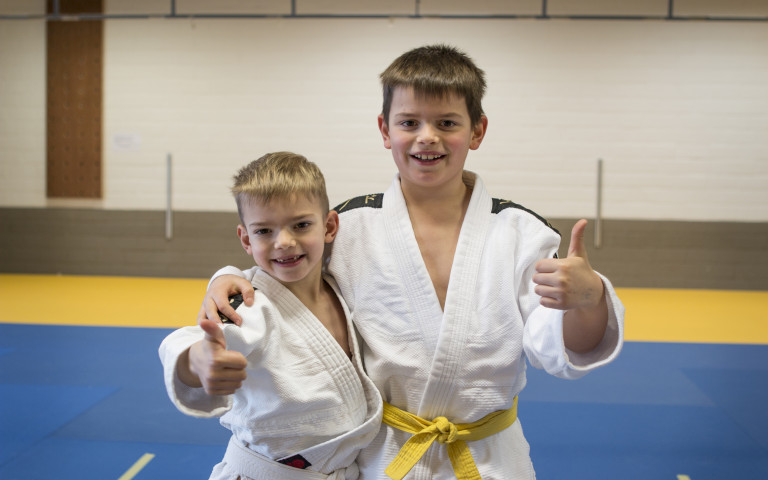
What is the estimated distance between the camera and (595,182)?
7676 mm

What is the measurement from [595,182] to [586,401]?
4636mm

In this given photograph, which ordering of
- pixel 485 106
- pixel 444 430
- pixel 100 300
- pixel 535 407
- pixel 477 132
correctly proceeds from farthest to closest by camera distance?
pixel 485 106 < pixel 100 300 < pixel 535 407 < pixel 477 132 < pixel 444 430

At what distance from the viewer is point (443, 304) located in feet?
5.33

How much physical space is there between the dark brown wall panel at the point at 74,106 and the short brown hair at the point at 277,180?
7.28m

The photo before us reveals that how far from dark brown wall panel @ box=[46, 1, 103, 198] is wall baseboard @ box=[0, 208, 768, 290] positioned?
407 mm

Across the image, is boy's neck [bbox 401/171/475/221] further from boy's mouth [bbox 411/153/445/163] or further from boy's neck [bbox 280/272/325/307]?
boy's neck [bbox 280/272/325/307]

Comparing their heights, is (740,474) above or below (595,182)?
below

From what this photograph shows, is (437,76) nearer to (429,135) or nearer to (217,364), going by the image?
(429,135)

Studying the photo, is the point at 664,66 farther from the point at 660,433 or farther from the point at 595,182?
the point at 660,433

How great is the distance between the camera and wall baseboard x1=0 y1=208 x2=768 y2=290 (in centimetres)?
764

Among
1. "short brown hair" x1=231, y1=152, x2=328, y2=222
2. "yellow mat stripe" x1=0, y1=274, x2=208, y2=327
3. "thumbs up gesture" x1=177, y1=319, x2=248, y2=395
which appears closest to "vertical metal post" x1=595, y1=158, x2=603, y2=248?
"yellow mat stripe" x1=0, y1=274, x2=208, y2=327

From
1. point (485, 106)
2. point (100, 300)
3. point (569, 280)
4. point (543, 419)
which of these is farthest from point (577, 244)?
point (485, 106)

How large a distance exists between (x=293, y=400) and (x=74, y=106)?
783 centimetres

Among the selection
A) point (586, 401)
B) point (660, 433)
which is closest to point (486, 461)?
point (660, 433)
